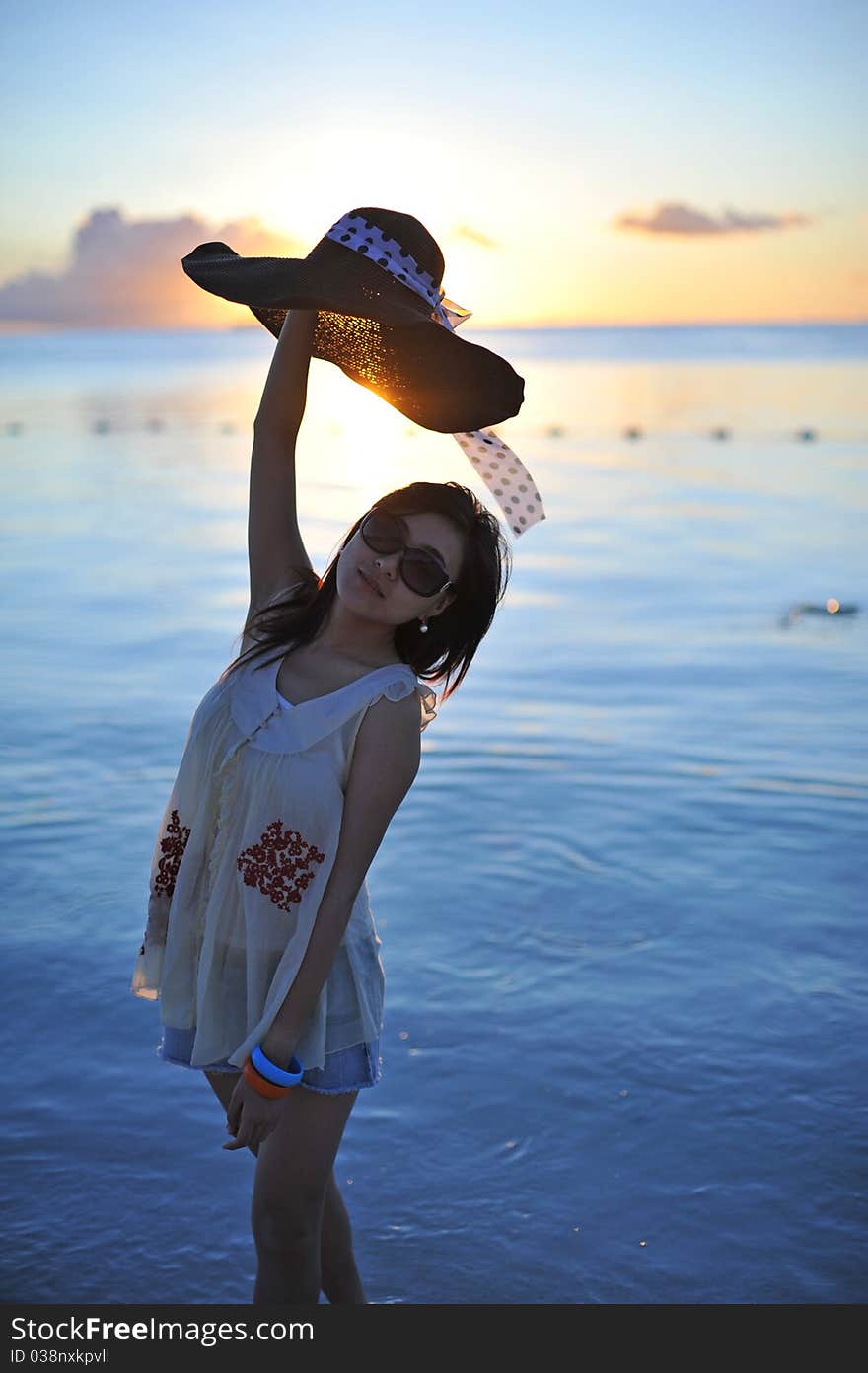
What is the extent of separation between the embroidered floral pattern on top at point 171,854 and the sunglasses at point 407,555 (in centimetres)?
68

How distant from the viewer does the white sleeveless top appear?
9.48 feet

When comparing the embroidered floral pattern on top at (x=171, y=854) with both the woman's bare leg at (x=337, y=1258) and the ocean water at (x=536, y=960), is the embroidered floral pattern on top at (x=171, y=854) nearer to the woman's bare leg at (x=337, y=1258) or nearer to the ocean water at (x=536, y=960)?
the woman's bare leg at (x=337, y=1258)

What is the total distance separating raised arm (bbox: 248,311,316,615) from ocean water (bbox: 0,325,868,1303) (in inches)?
72.3

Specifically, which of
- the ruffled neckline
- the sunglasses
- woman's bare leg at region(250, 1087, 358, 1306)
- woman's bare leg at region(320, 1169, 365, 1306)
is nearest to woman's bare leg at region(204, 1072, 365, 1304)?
woman's bare leg at region(320, 1169, 365, 1306)

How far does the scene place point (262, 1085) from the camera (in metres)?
2.85

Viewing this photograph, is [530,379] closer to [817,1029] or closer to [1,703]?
[1,703]

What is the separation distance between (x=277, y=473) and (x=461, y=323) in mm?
513

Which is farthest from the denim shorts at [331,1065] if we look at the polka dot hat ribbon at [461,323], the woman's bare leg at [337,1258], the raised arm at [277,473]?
the polka dot hat ribbon at [461,323]

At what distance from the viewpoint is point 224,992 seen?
3.02 meters

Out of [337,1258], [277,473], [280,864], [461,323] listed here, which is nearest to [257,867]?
[280,864]

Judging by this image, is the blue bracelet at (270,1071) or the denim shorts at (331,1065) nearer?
the blue bracelet at (270,1071)

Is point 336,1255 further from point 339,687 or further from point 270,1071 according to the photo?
point 339,687

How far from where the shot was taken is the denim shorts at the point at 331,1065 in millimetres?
2977

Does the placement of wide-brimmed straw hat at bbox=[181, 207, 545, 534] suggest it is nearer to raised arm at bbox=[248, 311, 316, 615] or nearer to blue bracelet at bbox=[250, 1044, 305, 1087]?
raised arm at bbox=[248, 311, 316, 615]
